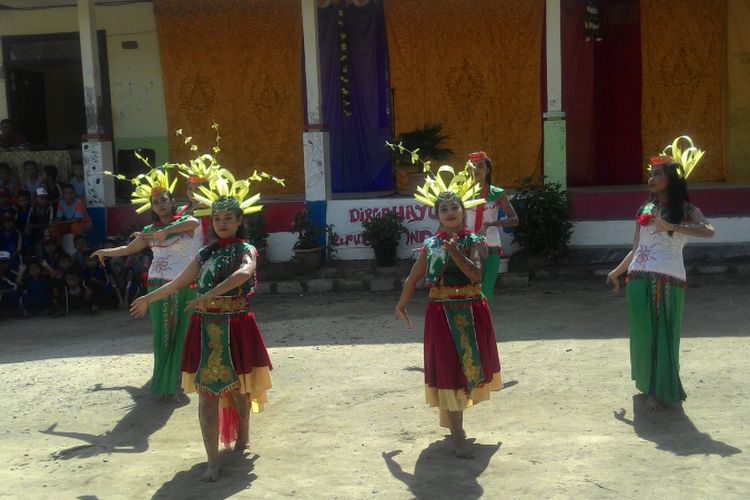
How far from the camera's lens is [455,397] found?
208 inches

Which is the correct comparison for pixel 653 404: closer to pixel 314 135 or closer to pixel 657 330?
pixel 657 330

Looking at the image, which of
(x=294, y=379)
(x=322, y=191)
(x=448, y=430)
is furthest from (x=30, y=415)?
(x=322, y=191)

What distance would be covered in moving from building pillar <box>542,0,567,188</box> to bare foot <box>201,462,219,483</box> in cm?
761

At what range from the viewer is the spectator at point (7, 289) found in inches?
422

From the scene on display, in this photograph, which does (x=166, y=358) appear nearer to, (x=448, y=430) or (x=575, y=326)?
(x=448, y=430)

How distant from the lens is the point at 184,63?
13.8 m

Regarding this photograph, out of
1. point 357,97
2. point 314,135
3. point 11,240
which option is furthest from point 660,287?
point 357,97

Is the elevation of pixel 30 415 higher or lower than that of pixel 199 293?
lower

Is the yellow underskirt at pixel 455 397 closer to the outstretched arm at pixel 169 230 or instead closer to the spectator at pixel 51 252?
the outstretched arm at pixel 169 230

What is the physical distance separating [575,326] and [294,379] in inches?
113

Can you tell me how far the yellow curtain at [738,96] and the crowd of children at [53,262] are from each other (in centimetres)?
844

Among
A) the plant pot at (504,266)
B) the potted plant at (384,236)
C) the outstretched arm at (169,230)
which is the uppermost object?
the outstretched arm at (169,230)

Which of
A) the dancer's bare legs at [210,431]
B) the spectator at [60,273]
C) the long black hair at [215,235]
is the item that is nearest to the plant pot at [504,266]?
the spectator at [60,273]

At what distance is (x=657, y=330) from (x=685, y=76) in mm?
8454
